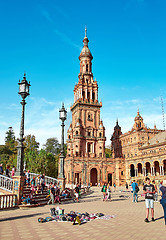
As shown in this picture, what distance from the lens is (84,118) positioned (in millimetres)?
60844

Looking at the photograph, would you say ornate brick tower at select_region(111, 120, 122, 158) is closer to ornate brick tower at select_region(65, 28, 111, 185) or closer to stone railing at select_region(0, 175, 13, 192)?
ornate brick tower at select_region(65, 28, 111, 185)

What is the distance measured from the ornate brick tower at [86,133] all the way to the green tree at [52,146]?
2711 cm

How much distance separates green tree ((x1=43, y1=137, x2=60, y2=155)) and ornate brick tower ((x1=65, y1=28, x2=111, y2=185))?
88.9ft

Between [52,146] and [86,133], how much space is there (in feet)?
116

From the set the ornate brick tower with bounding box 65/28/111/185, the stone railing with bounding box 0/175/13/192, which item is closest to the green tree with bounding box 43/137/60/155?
the ornate brick tower with bounding box 65/28/111/185

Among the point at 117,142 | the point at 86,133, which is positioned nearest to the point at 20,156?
the point at 86,133

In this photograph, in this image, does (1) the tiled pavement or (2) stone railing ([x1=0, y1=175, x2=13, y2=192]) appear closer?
(1) the tiled pavement

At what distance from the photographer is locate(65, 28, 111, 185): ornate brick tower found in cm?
5412

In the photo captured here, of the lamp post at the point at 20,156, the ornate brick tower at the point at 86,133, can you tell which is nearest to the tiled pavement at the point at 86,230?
the lamp post at the point at 20,156

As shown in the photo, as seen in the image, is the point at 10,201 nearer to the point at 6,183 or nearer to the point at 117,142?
the point at 6,183

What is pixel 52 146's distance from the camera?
9169cm

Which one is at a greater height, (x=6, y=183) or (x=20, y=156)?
(x=20, y=156)

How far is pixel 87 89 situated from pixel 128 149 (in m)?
21.7

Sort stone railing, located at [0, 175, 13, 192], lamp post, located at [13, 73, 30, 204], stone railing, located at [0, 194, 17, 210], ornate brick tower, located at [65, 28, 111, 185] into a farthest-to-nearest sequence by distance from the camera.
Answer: ornate brick tower, located at [65, 28, 111, 185] < stone railing, located at [0, 175, 13, 192] < lamp post, located at [13, 73, 30, 204] < stone railing, located at [0, 194, 17, 210]
